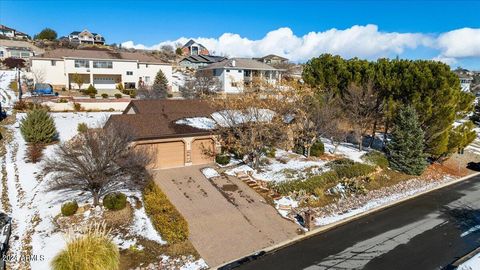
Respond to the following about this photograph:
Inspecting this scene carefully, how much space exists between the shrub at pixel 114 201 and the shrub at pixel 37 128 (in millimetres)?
12020

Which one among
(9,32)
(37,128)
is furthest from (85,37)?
(37,128)

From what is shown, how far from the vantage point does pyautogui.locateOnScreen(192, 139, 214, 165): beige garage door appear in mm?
24291

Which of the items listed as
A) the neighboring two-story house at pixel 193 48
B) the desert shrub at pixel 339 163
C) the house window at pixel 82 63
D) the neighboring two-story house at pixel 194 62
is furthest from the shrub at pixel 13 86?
the neighboring two-story house at pixel 193 48

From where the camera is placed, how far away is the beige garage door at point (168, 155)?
2244cm

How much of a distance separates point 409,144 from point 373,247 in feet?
44.0

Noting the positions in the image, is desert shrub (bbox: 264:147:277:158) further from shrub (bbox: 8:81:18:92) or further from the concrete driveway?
shrub (bbox: 8:81:18:92)

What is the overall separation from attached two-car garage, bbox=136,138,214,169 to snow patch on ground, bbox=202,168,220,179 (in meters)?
1.59

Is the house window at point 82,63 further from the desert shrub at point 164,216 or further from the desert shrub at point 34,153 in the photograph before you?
the desert shrub at point 164,216

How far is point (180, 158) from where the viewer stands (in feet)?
77.9

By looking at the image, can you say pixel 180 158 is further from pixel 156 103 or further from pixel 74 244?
pixel 74 244

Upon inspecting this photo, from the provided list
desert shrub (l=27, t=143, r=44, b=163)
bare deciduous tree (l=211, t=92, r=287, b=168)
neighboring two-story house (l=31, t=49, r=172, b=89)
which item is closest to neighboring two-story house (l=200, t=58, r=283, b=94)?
neighboring two-story house (l=31, t=49, r=172, b=89)

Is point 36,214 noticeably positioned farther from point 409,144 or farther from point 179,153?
point 409,144

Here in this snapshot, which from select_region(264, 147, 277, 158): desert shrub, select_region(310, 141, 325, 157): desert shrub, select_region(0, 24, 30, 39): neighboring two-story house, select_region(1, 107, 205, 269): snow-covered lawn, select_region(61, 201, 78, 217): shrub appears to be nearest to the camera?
select_region(1, 107, 205, 269): snow-covered lawn

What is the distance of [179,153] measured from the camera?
2364cm
